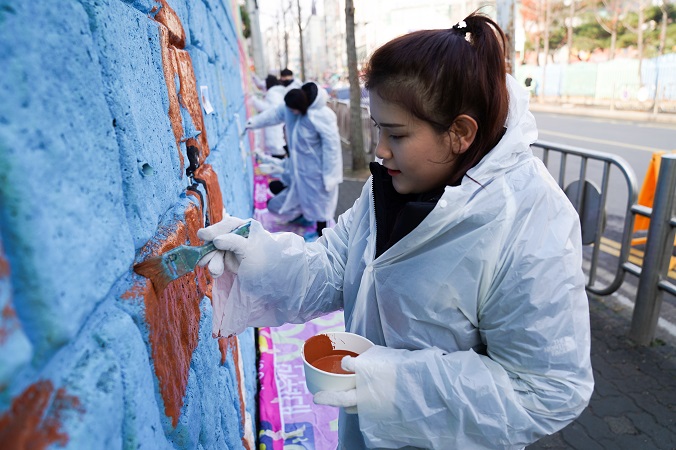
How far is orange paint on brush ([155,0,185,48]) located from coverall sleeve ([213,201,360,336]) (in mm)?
605

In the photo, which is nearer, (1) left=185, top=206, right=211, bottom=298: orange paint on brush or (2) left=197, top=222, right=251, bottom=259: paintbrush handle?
(2) left=197, top=222, right=251, bottom=259: paintbrush handle

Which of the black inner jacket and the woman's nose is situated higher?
the woman's nose

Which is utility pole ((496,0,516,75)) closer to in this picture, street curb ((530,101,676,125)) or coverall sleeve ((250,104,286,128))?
coverall sleeve ((250,104,286,128))

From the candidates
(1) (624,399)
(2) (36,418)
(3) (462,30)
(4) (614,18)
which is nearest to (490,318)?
(3) (462,30)

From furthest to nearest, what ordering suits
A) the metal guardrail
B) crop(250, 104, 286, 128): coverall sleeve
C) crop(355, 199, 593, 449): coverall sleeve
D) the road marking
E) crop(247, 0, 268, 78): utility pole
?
1. crop(247, 0, 268, 78): utility pole
2. the road marking
3. crop(250, 104, 286, 128): coverall sleeve
4. the metal guardrail
5. crop(355, 199, 593, 449): coverall sleeve

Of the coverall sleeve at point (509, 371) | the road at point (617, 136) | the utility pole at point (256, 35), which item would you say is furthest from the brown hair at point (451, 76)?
the utility pole at point (256, 35)

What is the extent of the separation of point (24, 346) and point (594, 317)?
13.3ft

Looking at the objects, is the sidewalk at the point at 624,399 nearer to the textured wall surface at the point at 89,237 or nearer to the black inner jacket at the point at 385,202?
the black inner jacket at the point at 385,202

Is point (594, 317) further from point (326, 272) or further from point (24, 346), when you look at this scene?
point (24, 346)

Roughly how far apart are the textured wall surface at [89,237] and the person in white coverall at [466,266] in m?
0.31

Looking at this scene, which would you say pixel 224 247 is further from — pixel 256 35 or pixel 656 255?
pixel 256 35

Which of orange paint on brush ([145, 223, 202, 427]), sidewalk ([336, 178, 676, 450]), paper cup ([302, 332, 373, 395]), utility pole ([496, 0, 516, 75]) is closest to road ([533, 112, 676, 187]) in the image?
utility pole ([496, 0, 516, 75])

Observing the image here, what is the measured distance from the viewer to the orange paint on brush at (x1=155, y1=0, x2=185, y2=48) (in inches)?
52.9

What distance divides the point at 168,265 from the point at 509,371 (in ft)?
2.72
